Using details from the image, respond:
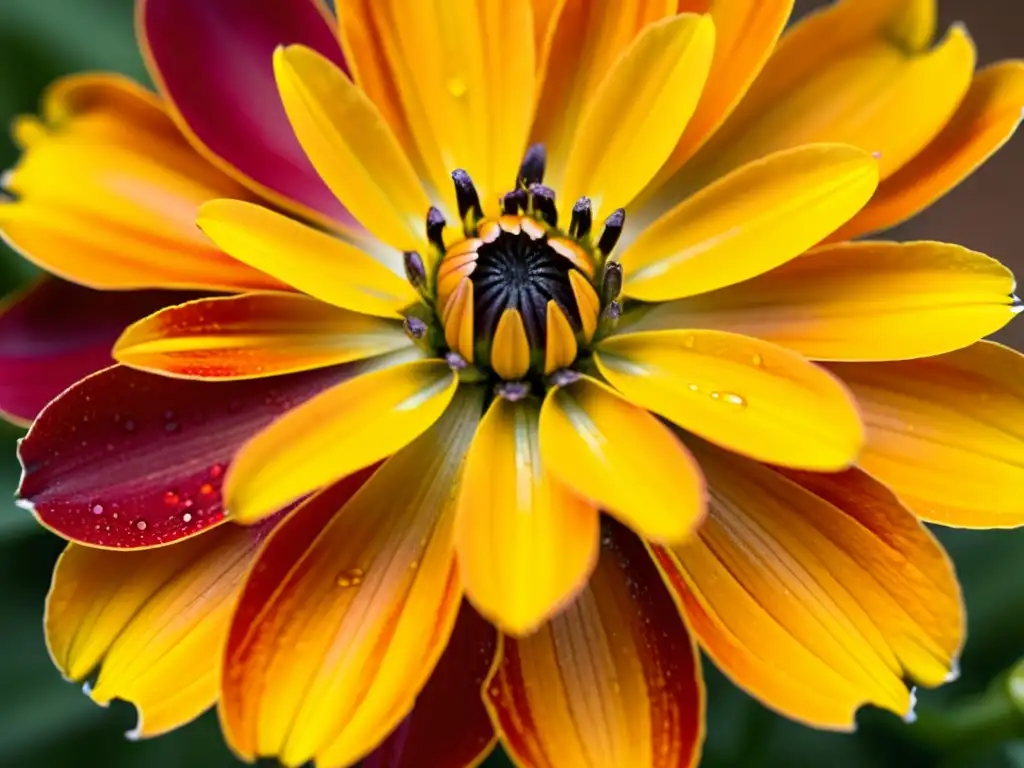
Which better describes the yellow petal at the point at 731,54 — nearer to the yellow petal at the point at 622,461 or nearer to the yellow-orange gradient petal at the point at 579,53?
the yellow-orange gradient petal at the point at 579,53

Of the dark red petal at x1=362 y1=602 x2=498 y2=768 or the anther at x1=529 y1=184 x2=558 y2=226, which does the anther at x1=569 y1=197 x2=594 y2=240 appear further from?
the dark red petal at x1=362 y1=602 x2=498 y2=768

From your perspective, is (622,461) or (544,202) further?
(544,202)

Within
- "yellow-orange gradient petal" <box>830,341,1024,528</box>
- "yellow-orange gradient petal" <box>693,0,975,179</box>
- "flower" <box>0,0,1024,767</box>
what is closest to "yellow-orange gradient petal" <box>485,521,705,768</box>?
"flower" <box>0,0,1024,767</box>

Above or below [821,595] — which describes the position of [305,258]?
above

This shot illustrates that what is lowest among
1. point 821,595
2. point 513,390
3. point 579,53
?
point 821,595

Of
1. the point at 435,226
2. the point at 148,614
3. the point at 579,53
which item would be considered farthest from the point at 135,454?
the point at 579,53

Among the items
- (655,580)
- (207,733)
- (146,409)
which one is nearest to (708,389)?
(655,580)

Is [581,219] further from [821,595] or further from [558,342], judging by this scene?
[821,595]

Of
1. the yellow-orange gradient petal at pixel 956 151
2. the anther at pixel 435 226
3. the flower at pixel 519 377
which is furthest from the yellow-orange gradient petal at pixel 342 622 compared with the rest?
the yellow-orange gradient petal at pixel 956 151
